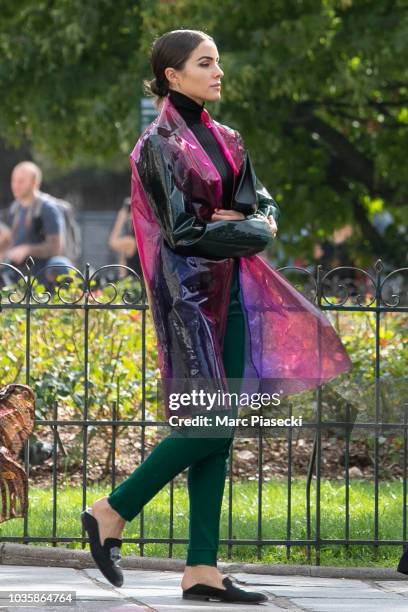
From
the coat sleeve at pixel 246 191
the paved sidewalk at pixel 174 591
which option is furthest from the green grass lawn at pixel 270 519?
the coat sleeve at pixel 246 191

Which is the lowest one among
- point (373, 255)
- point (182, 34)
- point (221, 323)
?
point (221, 323)

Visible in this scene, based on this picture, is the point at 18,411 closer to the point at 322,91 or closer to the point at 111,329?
the point at 111,329

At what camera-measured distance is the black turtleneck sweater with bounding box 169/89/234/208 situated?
497 cm

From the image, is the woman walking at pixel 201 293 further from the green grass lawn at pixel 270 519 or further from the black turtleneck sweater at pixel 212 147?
the green grass lawn at pixel 270 519

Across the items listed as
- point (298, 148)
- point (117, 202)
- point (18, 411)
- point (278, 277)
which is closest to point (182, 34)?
point (278, 277)

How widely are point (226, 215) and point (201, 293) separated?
260 millimetres

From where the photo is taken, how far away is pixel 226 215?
4914mm

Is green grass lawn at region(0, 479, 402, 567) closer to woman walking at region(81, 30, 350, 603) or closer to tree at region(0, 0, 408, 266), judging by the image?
woman walking at region(81, 30, 350, 603)

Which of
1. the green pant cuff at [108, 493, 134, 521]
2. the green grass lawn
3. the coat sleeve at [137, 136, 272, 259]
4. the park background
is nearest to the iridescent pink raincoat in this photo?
the coat sleeve at [137, 136, 272, 259]

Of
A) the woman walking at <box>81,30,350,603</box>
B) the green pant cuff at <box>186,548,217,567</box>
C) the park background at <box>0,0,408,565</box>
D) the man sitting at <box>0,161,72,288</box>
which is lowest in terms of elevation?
the green pant cuff at <box>186,548,217,567</box>

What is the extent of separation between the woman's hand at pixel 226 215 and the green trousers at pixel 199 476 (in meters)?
0.19

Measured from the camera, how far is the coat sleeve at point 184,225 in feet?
15.9

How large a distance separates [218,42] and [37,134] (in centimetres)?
273

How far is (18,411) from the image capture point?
5.21 metres
